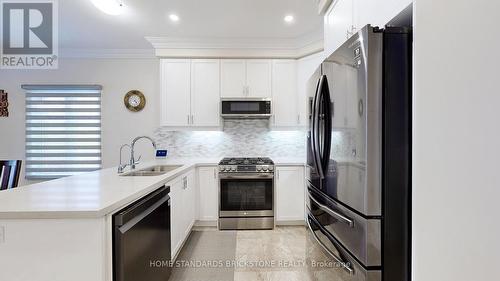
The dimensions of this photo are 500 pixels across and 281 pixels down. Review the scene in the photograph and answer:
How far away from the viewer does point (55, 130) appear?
3.77 m

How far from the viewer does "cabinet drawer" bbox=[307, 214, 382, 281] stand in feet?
3.23

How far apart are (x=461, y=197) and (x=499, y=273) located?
0.48 feet

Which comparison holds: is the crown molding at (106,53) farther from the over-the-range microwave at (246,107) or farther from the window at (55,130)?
the over-the-range microwave at (246,107)

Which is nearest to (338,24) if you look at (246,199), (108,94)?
(246,199)

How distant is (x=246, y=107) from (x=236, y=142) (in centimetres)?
67

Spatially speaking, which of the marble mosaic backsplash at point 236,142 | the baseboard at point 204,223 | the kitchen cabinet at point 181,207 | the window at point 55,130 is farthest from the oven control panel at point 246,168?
the window at point 55,130

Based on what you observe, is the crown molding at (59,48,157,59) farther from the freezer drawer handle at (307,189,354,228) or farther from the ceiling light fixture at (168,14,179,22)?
the freezer drawer handle at (307,189,354,228)

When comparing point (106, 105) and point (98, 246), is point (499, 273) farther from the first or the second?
point (106, 105)

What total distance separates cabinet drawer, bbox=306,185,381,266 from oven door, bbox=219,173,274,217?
6.02 ft

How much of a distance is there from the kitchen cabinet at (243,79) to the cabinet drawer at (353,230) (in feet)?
7.99

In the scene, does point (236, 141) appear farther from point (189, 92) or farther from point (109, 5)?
point (109, 5)

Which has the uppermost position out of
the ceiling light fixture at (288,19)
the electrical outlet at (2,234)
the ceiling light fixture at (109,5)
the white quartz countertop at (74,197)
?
the ceiling light fixture at (288,19)

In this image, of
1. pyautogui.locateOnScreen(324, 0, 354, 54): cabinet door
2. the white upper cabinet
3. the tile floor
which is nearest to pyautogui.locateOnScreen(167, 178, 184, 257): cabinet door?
the tile floor

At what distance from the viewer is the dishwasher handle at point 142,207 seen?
1243 millimetres
